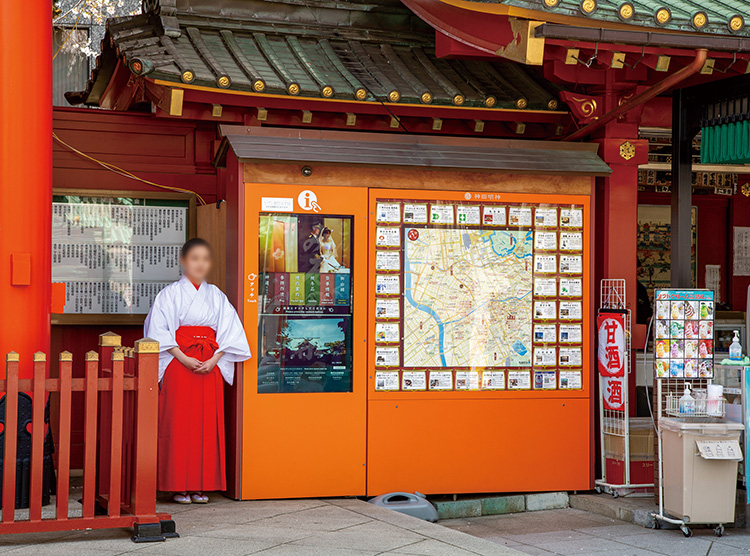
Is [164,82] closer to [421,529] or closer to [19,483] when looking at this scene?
[19,483]

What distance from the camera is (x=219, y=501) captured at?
679 centimetres

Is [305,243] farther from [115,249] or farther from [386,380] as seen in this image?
[115,249]

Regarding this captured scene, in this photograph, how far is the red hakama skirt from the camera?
22.0 feet

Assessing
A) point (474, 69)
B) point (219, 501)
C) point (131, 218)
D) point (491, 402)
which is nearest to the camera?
point (219, 501)

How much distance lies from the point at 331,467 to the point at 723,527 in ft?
9.81

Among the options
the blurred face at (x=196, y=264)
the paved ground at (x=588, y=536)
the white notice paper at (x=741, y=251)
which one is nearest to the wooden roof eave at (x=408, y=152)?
the blurred face at (x=196, y=264)

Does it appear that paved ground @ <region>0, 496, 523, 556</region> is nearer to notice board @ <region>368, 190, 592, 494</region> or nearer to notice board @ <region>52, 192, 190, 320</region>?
notice board @ <region>368, 190, 592, 494</region>

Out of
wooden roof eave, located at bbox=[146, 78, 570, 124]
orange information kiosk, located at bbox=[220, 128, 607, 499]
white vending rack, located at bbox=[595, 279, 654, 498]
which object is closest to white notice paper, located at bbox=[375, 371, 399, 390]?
orange information kiosk, located at bbox=[220, 128, 607, 499]

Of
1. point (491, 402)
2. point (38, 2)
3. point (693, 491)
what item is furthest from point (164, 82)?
point (693, 491)

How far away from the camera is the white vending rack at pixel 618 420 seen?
23.6 ft

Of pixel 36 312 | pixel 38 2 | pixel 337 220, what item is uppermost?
pixel 38 2

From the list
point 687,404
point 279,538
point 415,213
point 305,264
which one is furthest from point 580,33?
point 279,538

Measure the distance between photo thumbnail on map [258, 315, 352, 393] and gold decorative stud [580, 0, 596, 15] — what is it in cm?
298

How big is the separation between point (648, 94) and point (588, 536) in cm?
349
